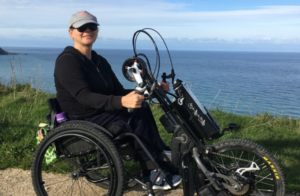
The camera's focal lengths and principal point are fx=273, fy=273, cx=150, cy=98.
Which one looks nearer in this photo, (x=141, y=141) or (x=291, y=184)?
(x=141, y=141)

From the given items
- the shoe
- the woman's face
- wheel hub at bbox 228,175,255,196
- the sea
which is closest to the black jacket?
the woman's face

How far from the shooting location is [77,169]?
292 cm

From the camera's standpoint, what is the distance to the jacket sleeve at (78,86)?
92.5 inches

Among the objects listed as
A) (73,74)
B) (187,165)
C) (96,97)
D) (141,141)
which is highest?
(73,74)

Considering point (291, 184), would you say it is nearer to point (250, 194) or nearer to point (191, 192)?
point (250, 194)

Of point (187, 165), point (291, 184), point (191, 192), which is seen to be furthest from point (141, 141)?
point (291, 184)

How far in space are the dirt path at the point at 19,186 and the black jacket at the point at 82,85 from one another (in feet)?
3.52

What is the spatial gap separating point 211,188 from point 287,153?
6.76ft

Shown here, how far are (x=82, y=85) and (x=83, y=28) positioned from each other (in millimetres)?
604

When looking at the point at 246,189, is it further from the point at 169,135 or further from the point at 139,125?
the point at 169,135

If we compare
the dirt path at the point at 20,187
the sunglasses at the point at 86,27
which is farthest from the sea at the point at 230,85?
the dirt path at the point at 20,187

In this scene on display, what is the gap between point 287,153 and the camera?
3965 mm

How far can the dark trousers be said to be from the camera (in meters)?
2.56

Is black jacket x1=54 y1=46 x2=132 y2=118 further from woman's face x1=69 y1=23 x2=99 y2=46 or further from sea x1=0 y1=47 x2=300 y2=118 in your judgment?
sea x1=0 y1=47 x2=300 y2=118
